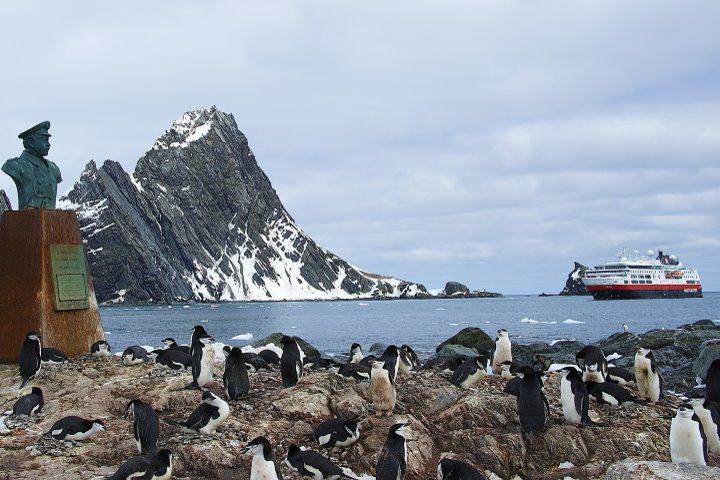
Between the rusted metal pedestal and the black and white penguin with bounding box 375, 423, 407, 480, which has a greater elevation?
the rusted metal pedestal

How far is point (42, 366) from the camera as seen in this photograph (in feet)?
54.0

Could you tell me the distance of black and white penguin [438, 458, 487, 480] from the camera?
35.6ft

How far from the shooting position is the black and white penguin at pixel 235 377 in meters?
14.2

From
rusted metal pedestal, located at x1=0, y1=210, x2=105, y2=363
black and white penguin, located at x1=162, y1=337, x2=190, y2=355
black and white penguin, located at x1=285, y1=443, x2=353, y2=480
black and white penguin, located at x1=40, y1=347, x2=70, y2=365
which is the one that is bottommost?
black and white penguin, located at x1=285, y1=443, x2=353, y2=480

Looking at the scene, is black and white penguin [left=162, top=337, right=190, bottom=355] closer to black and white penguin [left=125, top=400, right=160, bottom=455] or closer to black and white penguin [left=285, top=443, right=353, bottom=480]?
black and white penguin [left=125, top=400, right=160, bottom=455]

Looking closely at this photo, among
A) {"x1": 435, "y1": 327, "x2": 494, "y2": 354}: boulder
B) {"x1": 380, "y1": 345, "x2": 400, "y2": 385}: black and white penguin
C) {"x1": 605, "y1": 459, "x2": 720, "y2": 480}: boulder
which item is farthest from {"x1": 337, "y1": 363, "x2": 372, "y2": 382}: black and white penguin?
{"x1": 435, "y1": 327, "x2": 494, "y2": 354}: boulder

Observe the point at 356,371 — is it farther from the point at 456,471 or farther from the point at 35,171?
the point at 35,171

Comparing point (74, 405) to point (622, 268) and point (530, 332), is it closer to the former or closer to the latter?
point (530, 332)

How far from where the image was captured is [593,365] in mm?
18188

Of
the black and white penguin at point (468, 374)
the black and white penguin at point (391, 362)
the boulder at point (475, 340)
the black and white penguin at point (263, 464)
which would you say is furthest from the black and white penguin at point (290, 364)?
the boulder at point (475, 340)

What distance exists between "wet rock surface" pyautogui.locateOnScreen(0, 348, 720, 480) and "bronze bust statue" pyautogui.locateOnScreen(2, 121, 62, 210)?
5.09m

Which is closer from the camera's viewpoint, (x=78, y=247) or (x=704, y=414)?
(x=704, y=414)

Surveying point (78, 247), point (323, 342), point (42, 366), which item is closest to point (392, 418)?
point (42, 366)

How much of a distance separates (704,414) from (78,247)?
15183 millimetres
